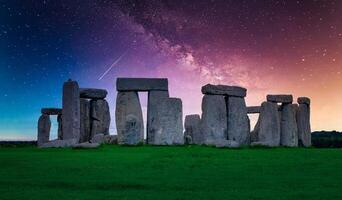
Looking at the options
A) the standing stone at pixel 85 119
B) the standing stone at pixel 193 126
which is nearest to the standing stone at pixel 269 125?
the standing stone at pixel 193 126

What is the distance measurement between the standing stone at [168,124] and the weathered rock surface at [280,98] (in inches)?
211

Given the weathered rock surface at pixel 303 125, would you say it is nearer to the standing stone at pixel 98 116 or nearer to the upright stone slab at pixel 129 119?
the upright stone slab at pixel 129 119

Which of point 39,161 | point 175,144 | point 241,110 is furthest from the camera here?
point 241,110

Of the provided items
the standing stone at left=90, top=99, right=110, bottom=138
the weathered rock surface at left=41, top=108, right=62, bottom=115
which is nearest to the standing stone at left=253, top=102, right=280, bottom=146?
the standing stone at left=90, top=99, right=110, bottom=138

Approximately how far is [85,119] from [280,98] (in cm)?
992

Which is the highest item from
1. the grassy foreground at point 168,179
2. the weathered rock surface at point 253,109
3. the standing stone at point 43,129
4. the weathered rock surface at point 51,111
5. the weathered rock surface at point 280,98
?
the weathered rock surface at point 280,98

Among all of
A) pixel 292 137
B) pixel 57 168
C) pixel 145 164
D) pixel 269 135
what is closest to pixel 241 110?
pixel 269 135

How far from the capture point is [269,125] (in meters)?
25.4

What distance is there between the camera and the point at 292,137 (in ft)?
86.9

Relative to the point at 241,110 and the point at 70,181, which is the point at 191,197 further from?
the point at 241,110

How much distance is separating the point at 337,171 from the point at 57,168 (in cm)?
644

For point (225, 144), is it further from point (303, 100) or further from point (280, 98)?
point (303, 100)

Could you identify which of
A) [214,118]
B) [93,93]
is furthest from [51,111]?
[214,118]

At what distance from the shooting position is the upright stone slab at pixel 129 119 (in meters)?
22.4
